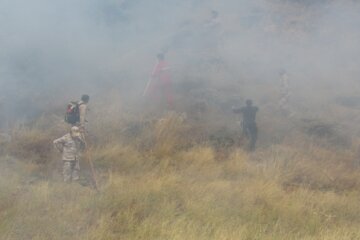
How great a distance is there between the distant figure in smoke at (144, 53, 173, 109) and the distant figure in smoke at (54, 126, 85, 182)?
2.62 metres

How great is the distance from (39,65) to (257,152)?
4.29 metres

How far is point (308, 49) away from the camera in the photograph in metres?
12.4

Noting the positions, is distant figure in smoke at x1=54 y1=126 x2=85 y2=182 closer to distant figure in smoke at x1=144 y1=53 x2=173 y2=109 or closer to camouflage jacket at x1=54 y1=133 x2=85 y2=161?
camouflage jacket at x1=54 y1=133 x2=85 y2=161

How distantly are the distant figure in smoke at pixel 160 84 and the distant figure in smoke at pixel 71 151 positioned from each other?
2.62m

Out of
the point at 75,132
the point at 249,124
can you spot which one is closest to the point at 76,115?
the point at 75,132

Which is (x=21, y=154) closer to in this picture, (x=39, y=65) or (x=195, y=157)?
(x=195, y=157)

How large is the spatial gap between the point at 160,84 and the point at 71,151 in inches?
121

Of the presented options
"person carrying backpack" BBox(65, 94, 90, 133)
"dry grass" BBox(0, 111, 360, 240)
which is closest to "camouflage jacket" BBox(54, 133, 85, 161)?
"person carrying backpack" BBox(65, 94, 90, 133)

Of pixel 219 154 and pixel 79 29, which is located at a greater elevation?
pixel 79 29

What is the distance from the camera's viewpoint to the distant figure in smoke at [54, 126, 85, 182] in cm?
573

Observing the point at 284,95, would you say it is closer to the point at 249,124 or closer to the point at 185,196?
the point at 249,124

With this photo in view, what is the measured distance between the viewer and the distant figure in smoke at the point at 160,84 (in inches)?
328

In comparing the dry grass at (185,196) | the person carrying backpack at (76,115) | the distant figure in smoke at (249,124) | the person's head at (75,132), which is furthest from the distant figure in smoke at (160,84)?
the person's head at (75,132)

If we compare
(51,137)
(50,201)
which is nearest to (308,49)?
(51,137)
